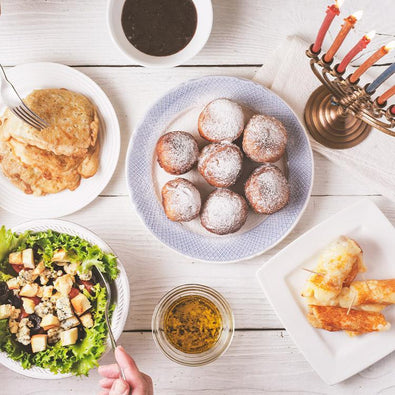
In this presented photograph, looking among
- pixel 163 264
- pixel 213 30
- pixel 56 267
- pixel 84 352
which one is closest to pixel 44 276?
pixel 56 267

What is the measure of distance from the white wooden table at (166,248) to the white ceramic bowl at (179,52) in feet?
0.38

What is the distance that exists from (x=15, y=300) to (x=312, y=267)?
39.3 inches

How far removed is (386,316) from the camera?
5.34 feet

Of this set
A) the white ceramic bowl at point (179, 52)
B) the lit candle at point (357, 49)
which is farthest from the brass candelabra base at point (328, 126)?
the white ceramic bowl at point (179, 52)

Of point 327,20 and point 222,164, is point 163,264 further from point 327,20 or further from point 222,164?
point 327,20

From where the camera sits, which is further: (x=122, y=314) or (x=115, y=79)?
(x=115, y=79)

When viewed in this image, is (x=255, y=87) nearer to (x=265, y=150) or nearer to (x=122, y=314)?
(x=265, y=150)

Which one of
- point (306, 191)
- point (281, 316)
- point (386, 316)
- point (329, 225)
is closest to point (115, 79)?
point (306, 191)

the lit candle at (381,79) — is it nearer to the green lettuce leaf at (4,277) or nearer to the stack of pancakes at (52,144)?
the stack of pancakes at (52,144)

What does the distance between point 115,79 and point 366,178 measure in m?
0.93

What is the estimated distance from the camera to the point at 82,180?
1.59 m

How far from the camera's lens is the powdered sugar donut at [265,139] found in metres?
1.47

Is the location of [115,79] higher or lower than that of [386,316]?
higher

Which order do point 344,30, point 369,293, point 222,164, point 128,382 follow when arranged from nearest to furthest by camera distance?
point 344,30
point 128,382
point 222,164
point 369,293
